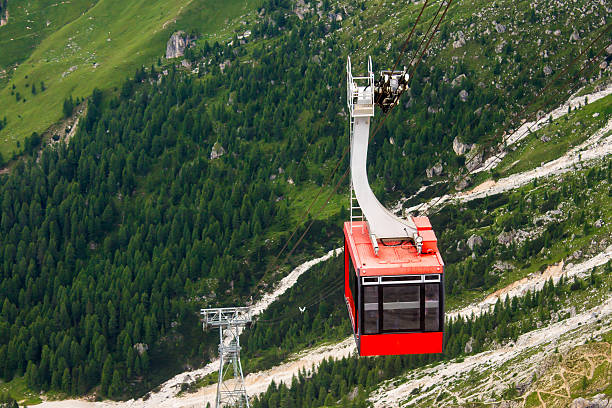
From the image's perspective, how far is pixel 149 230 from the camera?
643ft

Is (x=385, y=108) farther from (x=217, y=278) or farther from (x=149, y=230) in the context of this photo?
(x=149, y=230)

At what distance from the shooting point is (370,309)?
46.8 metres

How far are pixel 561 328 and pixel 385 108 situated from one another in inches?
3962

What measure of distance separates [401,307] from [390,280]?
1726 millimetres

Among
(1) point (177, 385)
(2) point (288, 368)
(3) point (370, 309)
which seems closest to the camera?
(3) point (370, 309)

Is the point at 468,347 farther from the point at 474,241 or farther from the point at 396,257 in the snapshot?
the point at 396,257

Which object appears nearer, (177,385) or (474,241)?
(177,385)

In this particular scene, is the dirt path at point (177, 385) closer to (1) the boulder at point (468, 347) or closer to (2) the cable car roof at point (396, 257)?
(1) the boulder at point (468, 347)

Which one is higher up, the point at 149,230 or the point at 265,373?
the point at 149,230

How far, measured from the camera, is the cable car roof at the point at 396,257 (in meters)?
46.2

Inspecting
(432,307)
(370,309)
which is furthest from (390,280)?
(432,307)

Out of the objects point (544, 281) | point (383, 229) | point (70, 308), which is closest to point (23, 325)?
point (70, 308)

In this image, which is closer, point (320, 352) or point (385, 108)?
point (385, 108)

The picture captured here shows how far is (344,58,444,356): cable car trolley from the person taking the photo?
46375mm
